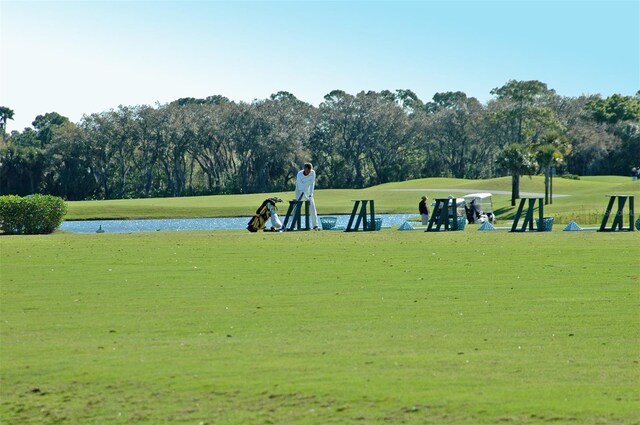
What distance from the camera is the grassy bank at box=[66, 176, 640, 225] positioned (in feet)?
284

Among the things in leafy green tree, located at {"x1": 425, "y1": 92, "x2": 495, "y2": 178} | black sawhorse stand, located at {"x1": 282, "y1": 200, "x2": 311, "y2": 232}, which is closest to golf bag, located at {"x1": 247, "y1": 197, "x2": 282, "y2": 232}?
black sawhorse stand, located at {"x1": 282, "y1": 200, "x2": 311, "y2": 232}

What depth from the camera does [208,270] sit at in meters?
26.0

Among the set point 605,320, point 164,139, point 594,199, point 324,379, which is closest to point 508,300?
point 605,320

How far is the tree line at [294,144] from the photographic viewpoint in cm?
12900

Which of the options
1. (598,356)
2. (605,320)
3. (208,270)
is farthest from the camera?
(208,270)

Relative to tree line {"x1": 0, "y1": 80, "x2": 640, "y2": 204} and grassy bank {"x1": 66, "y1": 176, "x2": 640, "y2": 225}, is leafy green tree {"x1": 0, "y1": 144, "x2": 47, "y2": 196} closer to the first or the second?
tree line {"x1": 0, "y1": 80, "x2": 640, "y2": 204}

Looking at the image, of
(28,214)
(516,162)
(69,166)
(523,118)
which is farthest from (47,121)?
(28,214)

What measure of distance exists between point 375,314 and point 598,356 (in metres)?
4.57

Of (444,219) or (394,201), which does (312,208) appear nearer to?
(444,219)

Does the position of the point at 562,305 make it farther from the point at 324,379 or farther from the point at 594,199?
the point at 594,199

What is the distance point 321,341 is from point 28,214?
99.9ft

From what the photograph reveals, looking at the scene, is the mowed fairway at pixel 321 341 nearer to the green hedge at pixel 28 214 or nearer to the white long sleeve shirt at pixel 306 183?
the white long sleeve shirt at pixel 306 183

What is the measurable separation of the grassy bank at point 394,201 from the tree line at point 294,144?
14165mm

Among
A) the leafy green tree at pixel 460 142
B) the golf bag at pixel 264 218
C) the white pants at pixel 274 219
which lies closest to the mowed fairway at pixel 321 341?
the white pants at pixel 274 219
